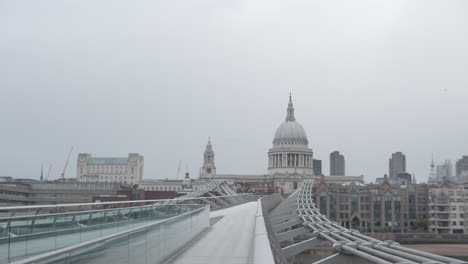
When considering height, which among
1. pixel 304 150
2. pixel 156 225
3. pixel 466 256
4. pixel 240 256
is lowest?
pixel 466 256

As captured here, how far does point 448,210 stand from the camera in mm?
93312

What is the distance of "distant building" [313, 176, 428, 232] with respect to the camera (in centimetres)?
9844

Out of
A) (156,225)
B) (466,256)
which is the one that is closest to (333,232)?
(156,225)

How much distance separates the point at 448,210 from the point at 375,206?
40.2 feet

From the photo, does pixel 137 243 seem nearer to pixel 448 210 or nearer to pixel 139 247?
pixel 139 247

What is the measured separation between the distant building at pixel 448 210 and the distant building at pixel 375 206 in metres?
4.17

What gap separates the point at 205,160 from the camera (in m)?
171

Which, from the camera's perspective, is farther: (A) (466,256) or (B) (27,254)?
(A) (466,256)

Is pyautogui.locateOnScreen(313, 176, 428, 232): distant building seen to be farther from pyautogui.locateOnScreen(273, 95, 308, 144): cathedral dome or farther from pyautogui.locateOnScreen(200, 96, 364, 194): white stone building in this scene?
pyautogui.locateOnScreen(273, 95, 308, 144): cathedral dome

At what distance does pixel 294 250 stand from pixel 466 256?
53743mm

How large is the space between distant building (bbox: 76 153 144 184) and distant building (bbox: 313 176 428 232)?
100 meters

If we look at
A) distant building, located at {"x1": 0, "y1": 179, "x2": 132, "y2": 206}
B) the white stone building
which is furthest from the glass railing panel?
the white stone building

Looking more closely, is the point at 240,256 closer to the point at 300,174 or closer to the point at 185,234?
the point at 185,234

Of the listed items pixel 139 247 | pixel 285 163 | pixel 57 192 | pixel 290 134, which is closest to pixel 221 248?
pixel 139 247
